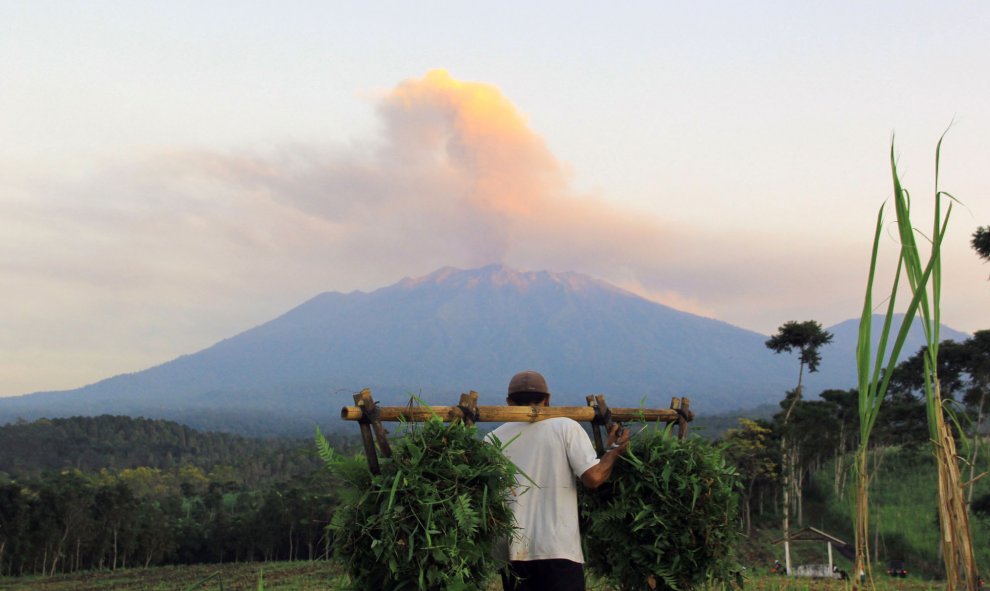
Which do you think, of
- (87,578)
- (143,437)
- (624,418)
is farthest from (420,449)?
(143,437)

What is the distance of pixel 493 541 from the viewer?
4832 mm

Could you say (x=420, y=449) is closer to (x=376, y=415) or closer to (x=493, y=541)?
(x=376, y=415)

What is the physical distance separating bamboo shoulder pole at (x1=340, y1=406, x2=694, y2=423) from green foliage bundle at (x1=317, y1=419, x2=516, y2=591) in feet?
0.29

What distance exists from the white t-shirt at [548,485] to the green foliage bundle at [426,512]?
0.30 metres

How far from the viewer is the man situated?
5121 millimetres

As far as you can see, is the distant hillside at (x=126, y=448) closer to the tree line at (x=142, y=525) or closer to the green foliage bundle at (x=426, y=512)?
the tree line at (x=142, y=525)

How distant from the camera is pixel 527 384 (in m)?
5.35

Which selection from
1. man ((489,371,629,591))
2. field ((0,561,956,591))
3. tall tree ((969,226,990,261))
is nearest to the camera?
man ((489,371,629,591))

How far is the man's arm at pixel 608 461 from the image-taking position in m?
5.22

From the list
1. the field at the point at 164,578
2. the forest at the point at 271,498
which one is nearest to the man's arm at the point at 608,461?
the forest at the point at 271,498

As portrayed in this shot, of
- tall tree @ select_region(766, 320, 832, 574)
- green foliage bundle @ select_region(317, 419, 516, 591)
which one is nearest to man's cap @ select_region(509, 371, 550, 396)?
green foliage bundle @ select_region(317, 419, 516, 591)

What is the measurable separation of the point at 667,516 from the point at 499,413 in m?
1.46

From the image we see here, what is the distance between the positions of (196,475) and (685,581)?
10729cm

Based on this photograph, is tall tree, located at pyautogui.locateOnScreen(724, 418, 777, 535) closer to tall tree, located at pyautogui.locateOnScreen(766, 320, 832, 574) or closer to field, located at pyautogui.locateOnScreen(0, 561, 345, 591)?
tall tree, located at pyautogui.locateOnScreen(766, 320, 832, 574)
